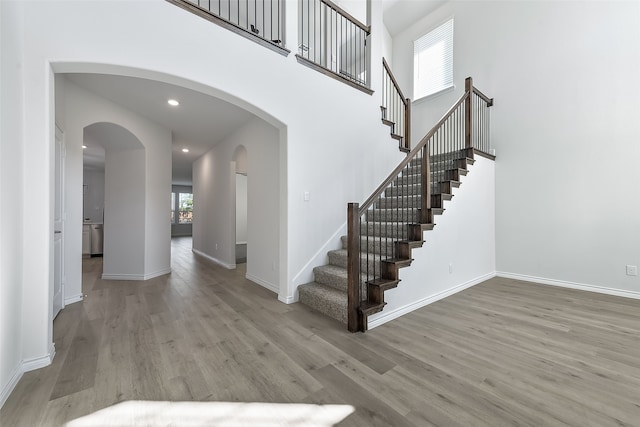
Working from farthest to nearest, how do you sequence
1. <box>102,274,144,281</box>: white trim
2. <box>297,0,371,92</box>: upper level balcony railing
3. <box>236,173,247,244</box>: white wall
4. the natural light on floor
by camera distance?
<box>236,173,247,244</box>: white wall, <box>102,274,144,281</box>: white trim, <box>297,0,371,92</box>: upper level balcony railing, the natural light on floor

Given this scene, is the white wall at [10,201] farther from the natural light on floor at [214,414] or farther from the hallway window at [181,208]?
the hallway window at [181,208]

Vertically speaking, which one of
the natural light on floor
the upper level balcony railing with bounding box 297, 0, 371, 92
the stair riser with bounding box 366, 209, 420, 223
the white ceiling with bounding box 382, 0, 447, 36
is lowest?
the natural light on floor

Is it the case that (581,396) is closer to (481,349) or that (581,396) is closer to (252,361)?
(481,349)

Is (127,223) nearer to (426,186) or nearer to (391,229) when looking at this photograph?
(391,229)

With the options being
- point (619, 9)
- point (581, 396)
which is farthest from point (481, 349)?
point (619, 9)

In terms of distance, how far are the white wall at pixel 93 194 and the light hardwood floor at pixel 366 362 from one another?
7181mm

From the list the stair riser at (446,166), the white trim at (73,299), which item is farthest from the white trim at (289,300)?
the white trim at (73,299)

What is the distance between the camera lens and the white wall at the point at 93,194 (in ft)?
28.2

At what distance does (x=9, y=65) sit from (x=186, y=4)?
1.50 metres

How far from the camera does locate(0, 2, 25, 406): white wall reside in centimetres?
156

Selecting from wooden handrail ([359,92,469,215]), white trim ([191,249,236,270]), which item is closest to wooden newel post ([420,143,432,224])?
wooden handrail ([359,92,469,215])

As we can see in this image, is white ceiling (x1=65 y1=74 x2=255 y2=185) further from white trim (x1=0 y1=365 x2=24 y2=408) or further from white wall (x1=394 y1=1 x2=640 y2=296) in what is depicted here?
white wall (x1=394 y1=1 x2=640 y2=296)

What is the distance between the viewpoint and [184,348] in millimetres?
2172

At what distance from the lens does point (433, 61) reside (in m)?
5.63
